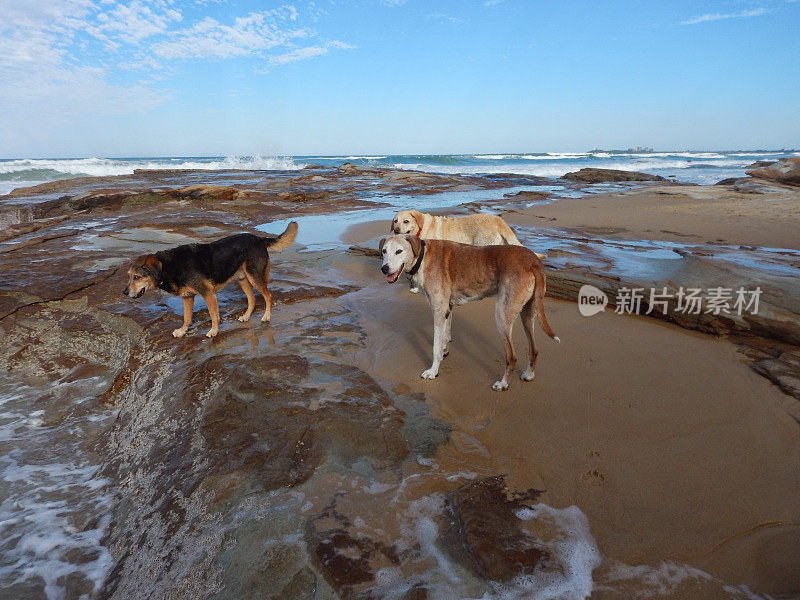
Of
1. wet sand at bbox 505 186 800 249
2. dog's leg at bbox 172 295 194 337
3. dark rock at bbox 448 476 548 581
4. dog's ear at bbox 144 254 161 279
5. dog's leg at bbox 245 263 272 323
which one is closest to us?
dark rock at bbox 448 476 548 581

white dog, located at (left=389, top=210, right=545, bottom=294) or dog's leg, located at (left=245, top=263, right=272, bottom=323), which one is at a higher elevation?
white dog, located at (left=389, top=210, right=545, bottom=294)

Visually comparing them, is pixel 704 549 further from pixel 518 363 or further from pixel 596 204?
pixel 596 204

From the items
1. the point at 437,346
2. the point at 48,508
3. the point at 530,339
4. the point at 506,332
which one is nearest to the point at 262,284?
the point at 437,346

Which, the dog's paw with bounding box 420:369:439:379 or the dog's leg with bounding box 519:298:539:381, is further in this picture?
the dog's paw with bounding box 420:369:439:379

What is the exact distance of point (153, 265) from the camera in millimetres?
5387

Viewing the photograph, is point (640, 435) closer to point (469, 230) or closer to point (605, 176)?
point (469, 230)

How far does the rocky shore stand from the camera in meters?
2.27

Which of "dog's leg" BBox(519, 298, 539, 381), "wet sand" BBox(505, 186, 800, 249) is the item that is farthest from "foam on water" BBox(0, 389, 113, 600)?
"wet sand" BBox(505, 186, 800, 249)

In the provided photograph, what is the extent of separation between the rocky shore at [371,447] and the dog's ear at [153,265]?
2.78 feet

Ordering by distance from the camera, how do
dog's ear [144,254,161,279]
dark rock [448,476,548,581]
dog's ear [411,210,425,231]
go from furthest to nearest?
1. dog's ear [411,210,425,231]
2. dog's ear [144,254,161,279]
3. dark rock [448,476,548,581]

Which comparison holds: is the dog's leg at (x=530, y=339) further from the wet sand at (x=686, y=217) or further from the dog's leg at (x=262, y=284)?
the wet sand at (x=686, y=217)

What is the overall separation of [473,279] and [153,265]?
4288mm

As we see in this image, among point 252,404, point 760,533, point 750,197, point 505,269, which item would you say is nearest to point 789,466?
point 760,533

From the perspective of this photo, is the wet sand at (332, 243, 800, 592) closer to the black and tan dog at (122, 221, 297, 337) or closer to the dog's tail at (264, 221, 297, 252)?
the black and tan dog at (122, 221, 297, 337)
